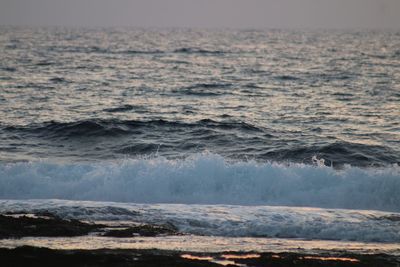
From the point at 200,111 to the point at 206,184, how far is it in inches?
514

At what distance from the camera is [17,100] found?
31.7 metres

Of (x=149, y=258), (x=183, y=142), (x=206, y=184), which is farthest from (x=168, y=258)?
(x=183, y=142)

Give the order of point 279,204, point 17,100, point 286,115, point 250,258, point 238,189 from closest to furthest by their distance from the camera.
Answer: point 250,258 < point 279,204 < point 238,189 < point 286,115 < point 17,100

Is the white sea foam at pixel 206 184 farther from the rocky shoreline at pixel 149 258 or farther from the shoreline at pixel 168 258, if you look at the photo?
the shoreline at pixel 168 258

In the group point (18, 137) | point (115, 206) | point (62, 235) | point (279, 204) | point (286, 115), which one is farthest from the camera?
point (286, 115)

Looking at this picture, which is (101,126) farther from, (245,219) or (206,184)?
(245,219)

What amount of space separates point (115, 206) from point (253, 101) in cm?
2010

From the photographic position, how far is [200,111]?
30531mm

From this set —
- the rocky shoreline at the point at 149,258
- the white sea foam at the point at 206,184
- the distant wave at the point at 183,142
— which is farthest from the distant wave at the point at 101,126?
the rocky shoreline at the point at 149,258

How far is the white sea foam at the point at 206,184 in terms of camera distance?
16.6 meters

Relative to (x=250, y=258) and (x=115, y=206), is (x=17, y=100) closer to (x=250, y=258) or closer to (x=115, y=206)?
(x=115, y=206)

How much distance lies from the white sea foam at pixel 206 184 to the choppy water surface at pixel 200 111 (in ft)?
9.95

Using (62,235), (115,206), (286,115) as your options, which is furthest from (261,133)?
(62,235)

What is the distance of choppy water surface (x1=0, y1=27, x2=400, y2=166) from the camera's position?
2288 centimetres
